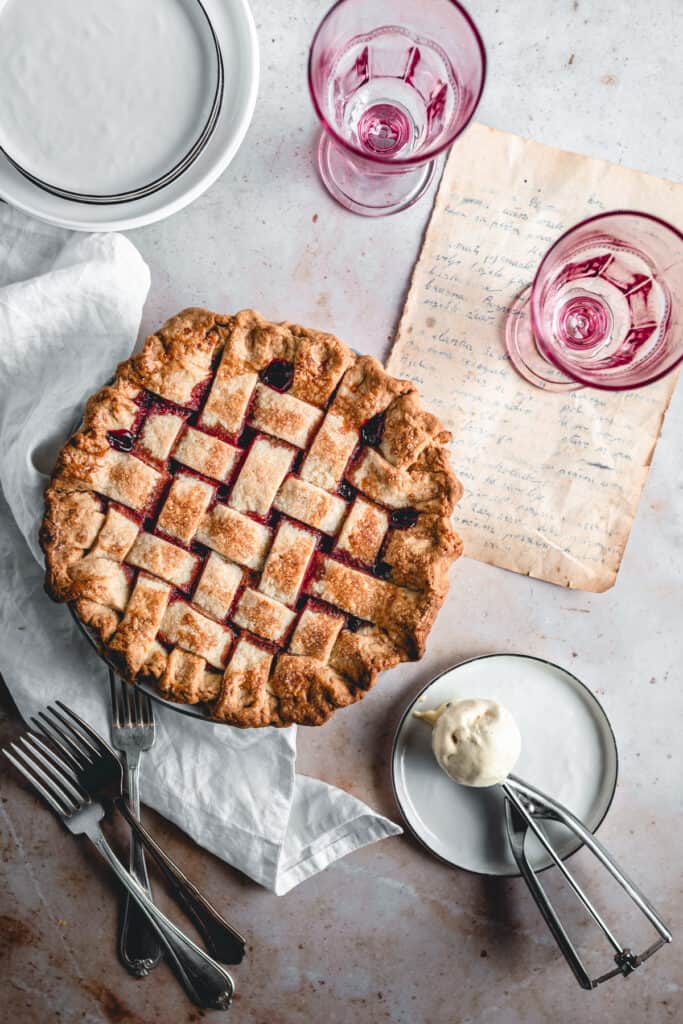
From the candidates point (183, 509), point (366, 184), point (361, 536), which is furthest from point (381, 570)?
point (366, 184)

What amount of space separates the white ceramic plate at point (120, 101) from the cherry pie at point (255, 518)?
0.86 ft

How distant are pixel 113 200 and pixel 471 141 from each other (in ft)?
1.79

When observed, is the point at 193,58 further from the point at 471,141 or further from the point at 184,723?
the point at 184,723

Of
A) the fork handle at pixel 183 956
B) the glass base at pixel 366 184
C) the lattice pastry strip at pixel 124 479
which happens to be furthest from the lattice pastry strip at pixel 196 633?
the glass base at pixel 366 184

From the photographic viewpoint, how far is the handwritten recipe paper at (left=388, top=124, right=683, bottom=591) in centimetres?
124

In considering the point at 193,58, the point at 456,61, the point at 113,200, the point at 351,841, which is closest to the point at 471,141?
the point at 456,61

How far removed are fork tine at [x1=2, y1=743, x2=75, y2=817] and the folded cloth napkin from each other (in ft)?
0.21

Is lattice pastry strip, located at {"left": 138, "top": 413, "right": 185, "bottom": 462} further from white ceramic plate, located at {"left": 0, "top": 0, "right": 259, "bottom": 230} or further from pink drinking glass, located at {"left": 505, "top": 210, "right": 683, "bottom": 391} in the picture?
pink drinking glass, located at {"left": 505, "top": 210, "right": 683, "bottom": 391}

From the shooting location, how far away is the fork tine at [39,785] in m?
1.19

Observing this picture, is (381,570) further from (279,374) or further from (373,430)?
(279,374)

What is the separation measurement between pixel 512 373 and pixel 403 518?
1.12 feet

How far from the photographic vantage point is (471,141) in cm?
124

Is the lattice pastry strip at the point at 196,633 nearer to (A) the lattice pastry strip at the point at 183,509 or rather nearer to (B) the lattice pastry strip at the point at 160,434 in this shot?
(A) the lattice pastry strip at the point at 183,509

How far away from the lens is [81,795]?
1214mm
